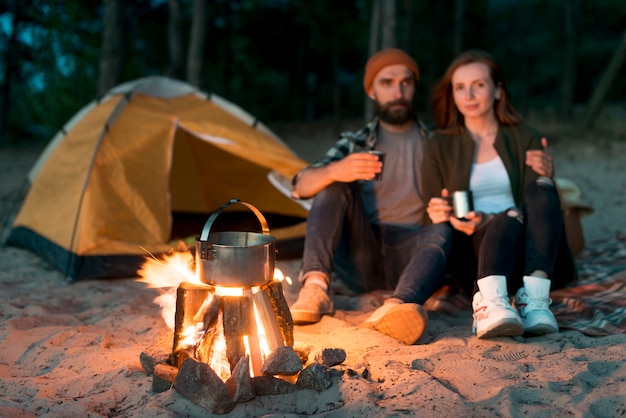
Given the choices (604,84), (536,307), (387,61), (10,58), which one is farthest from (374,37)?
(10,58)

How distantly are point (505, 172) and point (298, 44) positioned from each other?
514 inches

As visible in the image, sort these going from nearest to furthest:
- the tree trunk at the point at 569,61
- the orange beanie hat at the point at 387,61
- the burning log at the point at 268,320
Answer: the burning log at the point at 268,320
the orange beanie hat at the point at 387,61
the tree trunk at the point at 569,61

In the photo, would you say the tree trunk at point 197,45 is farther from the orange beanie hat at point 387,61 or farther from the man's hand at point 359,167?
the man's hand at point 359,167

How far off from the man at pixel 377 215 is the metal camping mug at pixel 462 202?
0.11 metres

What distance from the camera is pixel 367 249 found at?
2953mm

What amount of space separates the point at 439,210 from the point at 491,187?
32 centimetres

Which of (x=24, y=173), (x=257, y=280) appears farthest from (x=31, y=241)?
Result: (x=24, y=173)

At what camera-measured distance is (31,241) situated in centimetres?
414

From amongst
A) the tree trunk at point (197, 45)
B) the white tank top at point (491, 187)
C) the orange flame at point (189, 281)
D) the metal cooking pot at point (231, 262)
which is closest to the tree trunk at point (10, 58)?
the tree trunk at point (197, 45)

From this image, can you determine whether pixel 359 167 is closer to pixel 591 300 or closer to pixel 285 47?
pixel 591 300

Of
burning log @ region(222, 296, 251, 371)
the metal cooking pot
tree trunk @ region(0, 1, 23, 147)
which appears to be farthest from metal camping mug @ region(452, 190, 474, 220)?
tree trunk @ region(0, 1, 23, 147)

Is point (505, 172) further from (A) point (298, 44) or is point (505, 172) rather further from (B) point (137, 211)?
(A) point (298, 44)

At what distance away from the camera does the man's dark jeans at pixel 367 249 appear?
257 cm

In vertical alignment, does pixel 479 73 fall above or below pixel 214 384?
above
